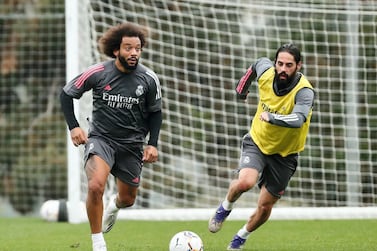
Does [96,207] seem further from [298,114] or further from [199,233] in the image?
[199,233]

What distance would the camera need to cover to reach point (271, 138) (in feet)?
28.3

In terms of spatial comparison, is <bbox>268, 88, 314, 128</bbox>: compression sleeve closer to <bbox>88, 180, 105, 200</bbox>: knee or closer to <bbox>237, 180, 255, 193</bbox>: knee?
<bbox>237, 180, 255, 193</bbox>: knee

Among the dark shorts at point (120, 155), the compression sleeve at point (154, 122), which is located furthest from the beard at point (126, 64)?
the dark shorts at point (120, 155)

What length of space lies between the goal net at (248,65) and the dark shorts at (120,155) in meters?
4.43

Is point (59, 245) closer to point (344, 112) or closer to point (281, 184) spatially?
point (281, 184)

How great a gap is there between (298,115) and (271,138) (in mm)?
635

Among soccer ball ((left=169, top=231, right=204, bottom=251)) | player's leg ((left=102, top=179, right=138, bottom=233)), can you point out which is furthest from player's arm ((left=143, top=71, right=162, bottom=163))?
soccer ball ((left=169, top=231, right=204, bottom=251))

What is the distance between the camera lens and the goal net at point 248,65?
13336 mm

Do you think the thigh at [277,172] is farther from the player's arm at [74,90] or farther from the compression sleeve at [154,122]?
the player's arm at [74,90]

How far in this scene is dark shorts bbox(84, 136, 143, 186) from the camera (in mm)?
8109

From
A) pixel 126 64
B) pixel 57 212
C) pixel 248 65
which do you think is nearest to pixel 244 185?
pixel 126 64

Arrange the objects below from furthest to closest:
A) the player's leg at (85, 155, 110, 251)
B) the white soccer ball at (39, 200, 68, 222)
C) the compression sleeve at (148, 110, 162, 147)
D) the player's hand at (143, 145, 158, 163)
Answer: the white soccer ball at (39, 200, 68, 222), the compression sleeve at (148, 110, 162, 147), the player's hand at (143, 145, 158, 163), the player's leg at (85, 155, 110, 251)

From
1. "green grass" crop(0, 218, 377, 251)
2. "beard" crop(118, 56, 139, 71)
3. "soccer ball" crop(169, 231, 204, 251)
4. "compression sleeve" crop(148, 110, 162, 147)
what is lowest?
"green grass" crop(0, 218, 377, 251)

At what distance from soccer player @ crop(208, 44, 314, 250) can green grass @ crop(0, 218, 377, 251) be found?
0.48 metres
